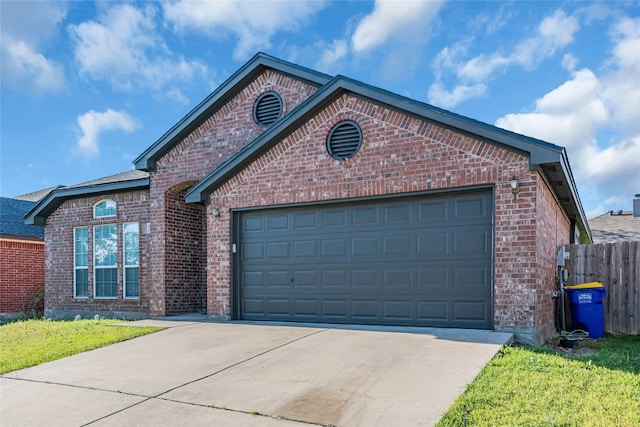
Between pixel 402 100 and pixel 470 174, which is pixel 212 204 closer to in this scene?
pixel 402 100

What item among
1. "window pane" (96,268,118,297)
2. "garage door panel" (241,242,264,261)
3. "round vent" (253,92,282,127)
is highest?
"round vent" (253,92,282,127)

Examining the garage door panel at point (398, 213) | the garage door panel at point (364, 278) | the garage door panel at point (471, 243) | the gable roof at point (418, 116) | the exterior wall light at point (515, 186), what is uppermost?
the gable roof at point (418, 116)

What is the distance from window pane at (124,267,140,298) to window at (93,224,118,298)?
0.44 metres

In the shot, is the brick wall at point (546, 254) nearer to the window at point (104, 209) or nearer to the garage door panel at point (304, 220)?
the garage door panel at point (304, 220)

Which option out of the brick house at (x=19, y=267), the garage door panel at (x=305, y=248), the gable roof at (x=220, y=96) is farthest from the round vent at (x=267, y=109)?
the brick house at (x=19, y=267)

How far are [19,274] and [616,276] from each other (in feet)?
60.3

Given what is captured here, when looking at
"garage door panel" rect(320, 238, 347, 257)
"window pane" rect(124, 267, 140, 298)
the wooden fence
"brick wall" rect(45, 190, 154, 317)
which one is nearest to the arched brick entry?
"brick wall" rect(45, 190, 154, 317)

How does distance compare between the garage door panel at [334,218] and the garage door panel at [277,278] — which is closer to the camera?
the garage door panel at [334,218]

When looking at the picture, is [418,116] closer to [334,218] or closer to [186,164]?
[334,218]

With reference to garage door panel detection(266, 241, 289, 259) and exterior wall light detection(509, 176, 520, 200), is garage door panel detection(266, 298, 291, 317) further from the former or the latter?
exterior wall light detection(509, 176, 520, 200)

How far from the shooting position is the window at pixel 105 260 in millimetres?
13179

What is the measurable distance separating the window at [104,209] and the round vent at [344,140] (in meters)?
7.50

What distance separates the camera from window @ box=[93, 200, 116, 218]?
13337 mm

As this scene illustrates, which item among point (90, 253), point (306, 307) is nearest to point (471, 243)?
point (306, 307)
